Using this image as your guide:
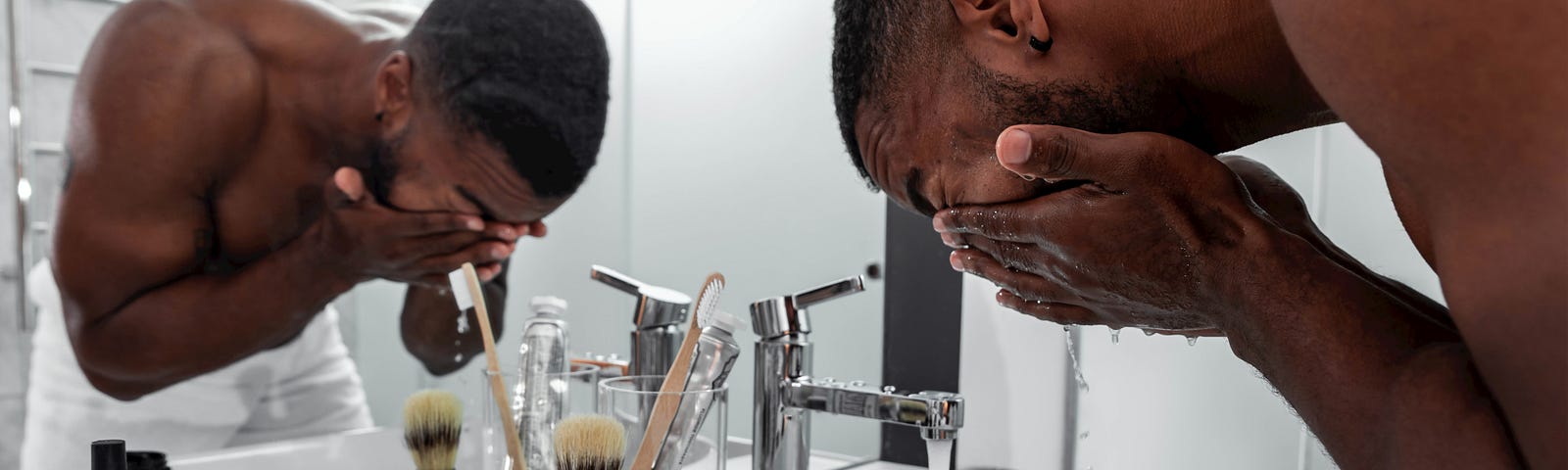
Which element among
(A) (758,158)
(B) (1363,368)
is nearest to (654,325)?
(A) (758,158)

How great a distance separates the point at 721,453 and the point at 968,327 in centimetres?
29

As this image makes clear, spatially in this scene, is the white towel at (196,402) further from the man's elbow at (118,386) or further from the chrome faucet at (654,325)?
the chrome faucet at (654,325)

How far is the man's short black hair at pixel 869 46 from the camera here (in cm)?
73

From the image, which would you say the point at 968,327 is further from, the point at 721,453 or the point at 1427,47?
the point at 1427,47

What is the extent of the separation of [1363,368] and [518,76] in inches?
29.4

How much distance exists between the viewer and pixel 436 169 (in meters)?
1.03

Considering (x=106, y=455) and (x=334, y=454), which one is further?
(x=334, y=454)

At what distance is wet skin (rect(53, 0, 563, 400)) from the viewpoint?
87 cm

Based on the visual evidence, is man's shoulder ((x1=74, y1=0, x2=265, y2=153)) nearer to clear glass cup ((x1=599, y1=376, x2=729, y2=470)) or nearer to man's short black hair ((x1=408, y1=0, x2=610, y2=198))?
man's short black hair ((x1=408, y1=0, x2=610, y2=198))

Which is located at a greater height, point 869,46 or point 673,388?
point 869,46

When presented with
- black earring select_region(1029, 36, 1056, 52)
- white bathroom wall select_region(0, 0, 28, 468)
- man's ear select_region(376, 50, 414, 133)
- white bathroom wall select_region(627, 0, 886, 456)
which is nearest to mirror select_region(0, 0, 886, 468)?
white bathroom wall select_region(627, 0, 886, 456)

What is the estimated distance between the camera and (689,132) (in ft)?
4.08

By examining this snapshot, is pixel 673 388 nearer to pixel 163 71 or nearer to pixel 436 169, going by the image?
pixel 436 169

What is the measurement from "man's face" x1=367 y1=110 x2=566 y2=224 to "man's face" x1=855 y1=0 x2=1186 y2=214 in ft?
1.41
